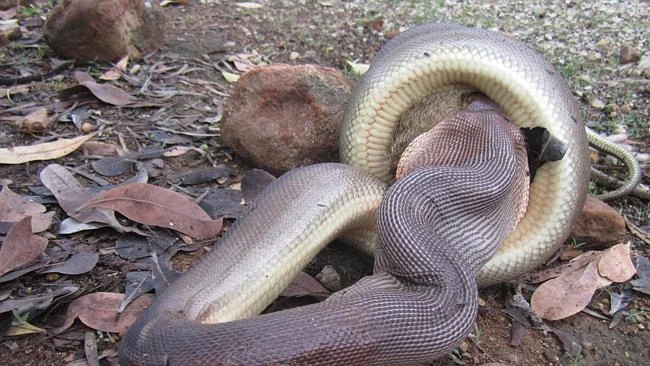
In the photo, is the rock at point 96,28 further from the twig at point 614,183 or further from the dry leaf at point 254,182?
the twig at point 614,183

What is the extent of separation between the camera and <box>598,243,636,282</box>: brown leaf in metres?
3.04

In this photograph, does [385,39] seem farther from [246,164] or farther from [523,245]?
[523,245]

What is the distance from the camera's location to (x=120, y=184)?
10.9ft

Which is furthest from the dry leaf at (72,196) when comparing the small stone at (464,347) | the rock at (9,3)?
the rock at (9,3)

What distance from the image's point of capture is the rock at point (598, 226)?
3.21 metres

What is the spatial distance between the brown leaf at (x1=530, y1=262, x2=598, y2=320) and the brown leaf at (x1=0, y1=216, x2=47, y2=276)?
2.16m

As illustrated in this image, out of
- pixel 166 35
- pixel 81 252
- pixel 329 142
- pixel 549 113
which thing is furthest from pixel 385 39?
pixel 81 252

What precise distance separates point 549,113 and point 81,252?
227 centimetres

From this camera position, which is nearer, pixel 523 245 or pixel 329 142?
pixel 523 245

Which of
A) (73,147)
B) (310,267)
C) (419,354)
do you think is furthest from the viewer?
(73,147)

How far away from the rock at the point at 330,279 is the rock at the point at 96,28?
2788mm

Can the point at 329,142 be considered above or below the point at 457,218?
below

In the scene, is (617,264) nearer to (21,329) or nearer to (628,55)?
(21,329)

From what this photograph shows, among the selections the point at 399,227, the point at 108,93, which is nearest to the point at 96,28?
the point at 108,93
